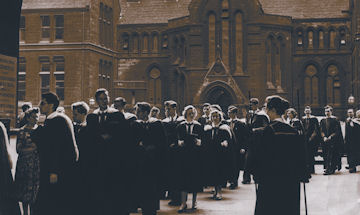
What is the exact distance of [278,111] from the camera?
6.66 m

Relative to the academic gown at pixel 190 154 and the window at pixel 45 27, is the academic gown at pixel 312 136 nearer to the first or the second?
the academic gown at pixel 190 154

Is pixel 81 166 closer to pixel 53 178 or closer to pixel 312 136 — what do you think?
pixel 53 178

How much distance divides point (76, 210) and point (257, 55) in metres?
29.5

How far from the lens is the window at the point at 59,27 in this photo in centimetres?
3750

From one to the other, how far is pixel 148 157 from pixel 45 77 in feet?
100

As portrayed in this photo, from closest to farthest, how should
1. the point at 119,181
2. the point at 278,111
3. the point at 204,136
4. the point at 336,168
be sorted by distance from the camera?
the point at 278,111 → the point at 119,181 → the point at 204,136 → the point at 336,168

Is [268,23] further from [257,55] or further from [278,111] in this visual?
[278,111]

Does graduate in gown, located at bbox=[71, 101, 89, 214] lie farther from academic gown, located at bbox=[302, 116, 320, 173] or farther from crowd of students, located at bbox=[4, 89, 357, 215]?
academic gown, located at bbox=[302, 116, 320, 173]

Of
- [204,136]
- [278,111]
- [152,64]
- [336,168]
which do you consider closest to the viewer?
[278,111]

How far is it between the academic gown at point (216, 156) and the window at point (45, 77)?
2838cm

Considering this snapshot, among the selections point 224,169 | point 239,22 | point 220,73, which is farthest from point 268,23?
point 224,169

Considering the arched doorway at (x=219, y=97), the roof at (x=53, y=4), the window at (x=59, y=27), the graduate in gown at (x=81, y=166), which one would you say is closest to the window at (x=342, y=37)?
the arched doorway at (x=219, y=97)

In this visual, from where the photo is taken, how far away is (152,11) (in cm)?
4450

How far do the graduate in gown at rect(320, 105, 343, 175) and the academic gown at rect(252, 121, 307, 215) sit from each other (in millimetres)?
9296
